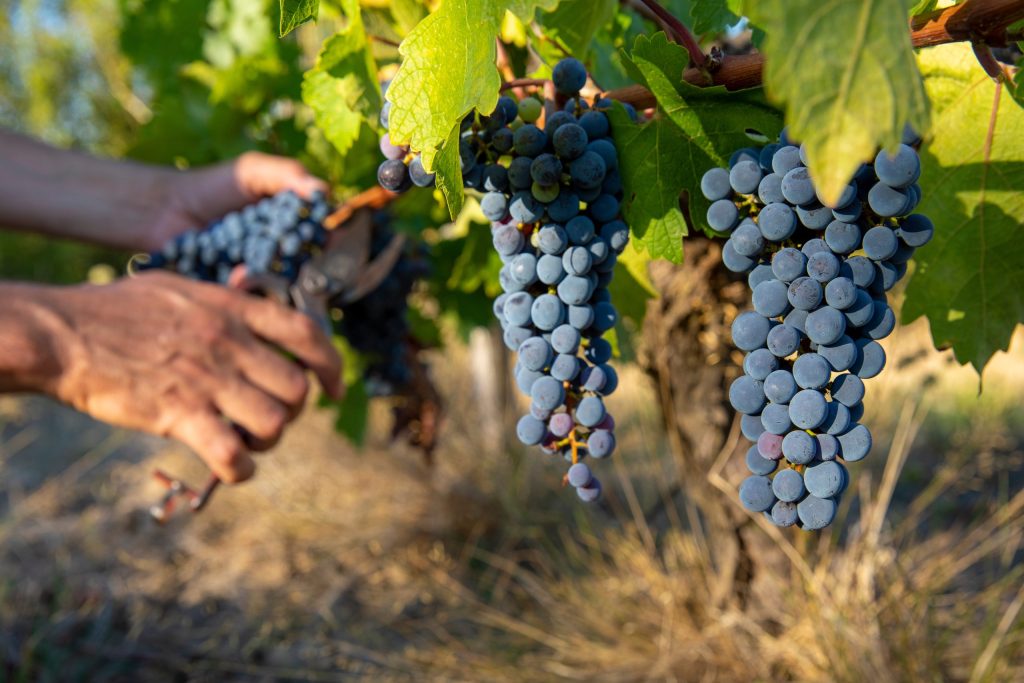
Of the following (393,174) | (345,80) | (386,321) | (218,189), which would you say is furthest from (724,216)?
(218,189)

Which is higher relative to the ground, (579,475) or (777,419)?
(777,419)

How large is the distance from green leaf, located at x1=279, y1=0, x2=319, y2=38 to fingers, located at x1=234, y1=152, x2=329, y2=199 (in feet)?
2.87

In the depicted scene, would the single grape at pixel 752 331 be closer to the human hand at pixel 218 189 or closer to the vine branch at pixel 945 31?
the vine branch at pixel 945 31

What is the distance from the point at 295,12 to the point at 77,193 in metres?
1.55

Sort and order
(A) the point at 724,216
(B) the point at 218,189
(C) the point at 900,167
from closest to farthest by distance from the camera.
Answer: (C) the point at 900,167
(A) the point at 724,216
(B) the point at 218,189

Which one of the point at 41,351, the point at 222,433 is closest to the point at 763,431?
the point at 222,433

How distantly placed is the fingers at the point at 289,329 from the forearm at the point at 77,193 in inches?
26.2

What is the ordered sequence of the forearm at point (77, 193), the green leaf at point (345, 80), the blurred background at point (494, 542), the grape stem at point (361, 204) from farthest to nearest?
the forearm at point (77, 193) < the blurred background at point (494, 542) < the grape stem at point (361, 204) < the green leaf at point (345, 80)

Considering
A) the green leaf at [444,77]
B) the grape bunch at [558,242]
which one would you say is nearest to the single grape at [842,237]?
the grape bunch at [558,242]

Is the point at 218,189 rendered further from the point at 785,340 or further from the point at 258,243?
the point at 785,340

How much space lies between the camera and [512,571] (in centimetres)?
239

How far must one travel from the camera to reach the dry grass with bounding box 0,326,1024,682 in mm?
1773

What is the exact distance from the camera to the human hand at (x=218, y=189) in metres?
1.66

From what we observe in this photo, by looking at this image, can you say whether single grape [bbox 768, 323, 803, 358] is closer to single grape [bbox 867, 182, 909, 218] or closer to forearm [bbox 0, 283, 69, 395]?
single grape [bbox 867, 182, 909, 218]
